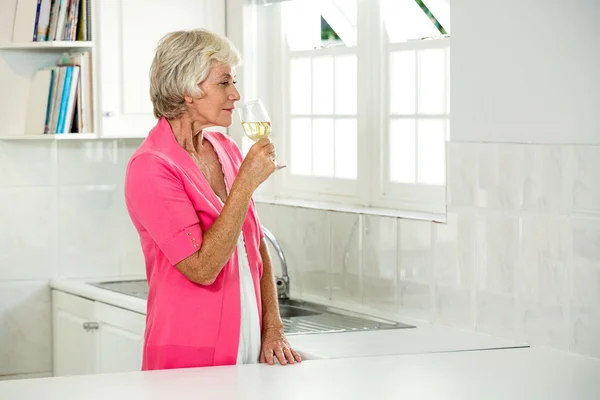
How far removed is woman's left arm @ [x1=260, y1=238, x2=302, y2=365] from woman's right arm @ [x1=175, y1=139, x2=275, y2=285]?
23 cm

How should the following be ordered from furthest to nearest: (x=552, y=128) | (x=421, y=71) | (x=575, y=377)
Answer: (x=421, y=71), (x=552, y=128), (x=575, y=377)

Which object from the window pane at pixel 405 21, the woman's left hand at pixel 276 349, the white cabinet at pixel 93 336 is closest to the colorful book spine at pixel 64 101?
the white cabinet at pixel 93 336

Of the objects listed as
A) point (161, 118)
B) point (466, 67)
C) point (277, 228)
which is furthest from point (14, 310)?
point (466, 67)

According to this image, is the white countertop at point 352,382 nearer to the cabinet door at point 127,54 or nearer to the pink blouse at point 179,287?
the pink blouse at point 179,287

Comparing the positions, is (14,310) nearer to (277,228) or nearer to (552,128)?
(277,228)

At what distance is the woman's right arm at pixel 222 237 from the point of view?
2.30 metres

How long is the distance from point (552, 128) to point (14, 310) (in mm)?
2402

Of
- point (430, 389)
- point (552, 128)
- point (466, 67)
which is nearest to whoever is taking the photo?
point (430, 389)

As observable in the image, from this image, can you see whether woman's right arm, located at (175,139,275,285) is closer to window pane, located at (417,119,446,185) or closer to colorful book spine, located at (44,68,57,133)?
window pane, located at (417,119,446,185)

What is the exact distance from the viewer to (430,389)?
2.03 meters

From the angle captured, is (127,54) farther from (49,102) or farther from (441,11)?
(441,11)

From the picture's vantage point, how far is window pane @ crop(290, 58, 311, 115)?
4059 mm

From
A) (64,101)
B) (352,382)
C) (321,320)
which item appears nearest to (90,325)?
(64,101)

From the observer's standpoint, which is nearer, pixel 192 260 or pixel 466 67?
pixel 192 260
